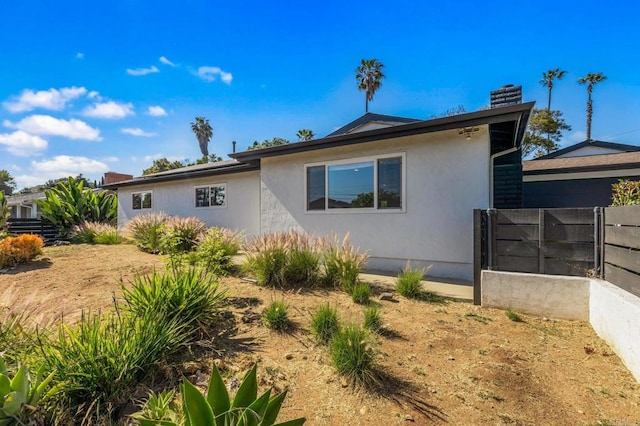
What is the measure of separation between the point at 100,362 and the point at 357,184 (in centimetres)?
610

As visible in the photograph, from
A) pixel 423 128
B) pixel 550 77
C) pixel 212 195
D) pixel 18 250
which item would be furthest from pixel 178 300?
pixel 550 77

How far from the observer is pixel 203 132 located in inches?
1682

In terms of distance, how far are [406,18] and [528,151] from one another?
1987 cm

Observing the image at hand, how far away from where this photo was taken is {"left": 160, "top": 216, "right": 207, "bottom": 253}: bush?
8.23 m

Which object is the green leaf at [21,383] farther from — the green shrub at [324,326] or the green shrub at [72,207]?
the green shrub at [72,207]

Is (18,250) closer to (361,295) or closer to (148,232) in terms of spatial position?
(148,232)

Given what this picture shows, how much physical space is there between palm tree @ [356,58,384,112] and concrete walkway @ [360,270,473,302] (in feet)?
69.7

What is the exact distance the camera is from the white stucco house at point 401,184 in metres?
6.02

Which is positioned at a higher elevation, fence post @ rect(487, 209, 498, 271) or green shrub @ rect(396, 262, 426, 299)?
fence post @ rect(487, 209, 498, 271)

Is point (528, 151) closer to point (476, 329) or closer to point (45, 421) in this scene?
point (476, 329)

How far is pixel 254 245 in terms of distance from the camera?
5891 millimetres

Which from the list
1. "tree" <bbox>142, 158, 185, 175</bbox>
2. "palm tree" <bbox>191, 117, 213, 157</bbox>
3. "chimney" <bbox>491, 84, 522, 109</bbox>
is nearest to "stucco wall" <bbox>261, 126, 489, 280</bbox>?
"chimney" <bbox>491, 84, 522, 109</bbox>

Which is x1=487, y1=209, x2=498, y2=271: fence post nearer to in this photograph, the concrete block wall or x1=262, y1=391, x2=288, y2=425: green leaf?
the concrete block wall

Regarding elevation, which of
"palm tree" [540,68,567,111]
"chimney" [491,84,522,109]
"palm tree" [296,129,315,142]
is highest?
"palm tree" [540,68,567,111]
